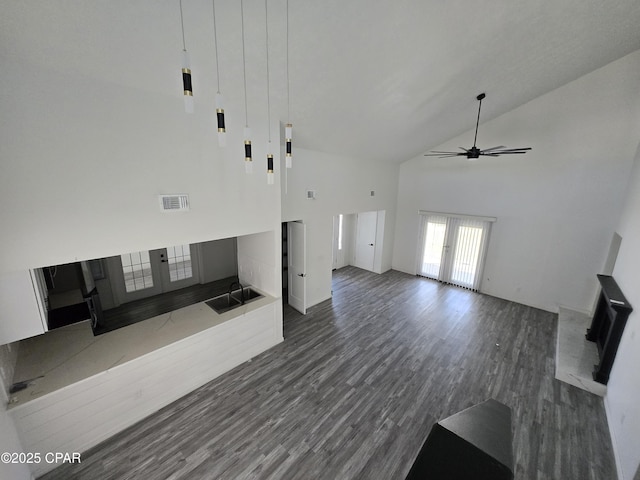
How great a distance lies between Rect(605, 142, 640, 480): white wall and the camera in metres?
2.33

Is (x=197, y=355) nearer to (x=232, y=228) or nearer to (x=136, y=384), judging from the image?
(x=136, y=384)

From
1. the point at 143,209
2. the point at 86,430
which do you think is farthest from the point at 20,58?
the point at 86,430

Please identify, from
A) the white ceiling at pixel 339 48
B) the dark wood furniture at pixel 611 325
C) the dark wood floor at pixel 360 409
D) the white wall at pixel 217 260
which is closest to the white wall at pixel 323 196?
the white ceiling at pixel 339 48

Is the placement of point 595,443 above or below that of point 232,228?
below

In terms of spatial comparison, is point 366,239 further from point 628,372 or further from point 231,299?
point 628,372

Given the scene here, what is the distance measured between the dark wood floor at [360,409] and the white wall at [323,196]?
1120 mm

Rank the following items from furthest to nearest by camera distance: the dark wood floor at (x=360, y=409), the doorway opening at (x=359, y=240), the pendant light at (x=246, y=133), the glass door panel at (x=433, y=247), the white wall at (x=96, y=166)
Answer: the doorway opening at (x=359, y=240) → the glass door panel at (x=433, y=247) → the dark wood floor at (x=360, y=409) → the pendant light at (x=246, y=133) → the white wall at (x=96, y=166)

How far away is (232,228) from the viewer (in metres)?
3.34

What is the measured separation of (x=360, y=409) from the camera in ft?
10.1

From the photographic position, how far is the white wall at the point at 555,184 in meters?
4.48

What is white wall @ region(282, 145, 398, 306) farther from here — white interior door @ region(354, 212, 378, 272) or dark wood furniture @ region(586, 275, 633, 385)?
dark wood furniture @ region(586, 275, 633, 385)

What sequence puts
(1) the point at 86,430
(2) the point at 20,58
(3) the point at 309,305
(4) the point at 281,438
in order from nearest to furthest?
(2) the point at 20,58 < (1) the point at 86,430 < (4) the point at 281,438 < (3) the point at 309,305

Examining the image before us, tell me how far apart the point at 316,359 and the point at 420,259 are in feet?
16.1

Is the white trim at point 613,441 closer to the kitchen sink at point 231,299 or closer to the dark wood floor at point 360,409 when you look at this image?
the dark wood floor at point 360,409
